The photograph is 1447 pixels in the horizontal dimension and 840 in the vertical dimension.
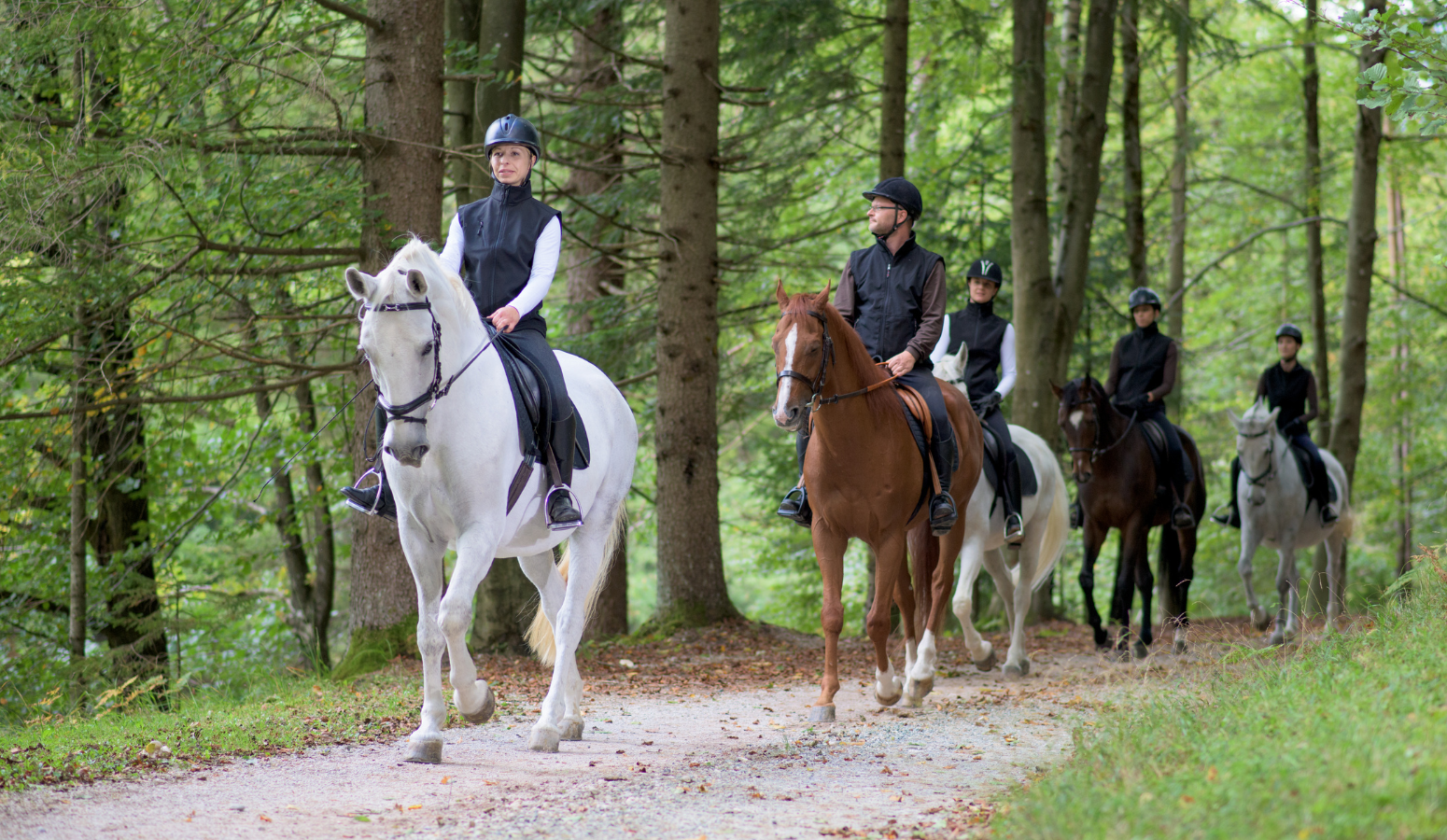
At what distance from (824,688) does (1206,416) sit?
17.6m

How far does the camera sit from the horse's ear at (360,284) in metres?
5.01

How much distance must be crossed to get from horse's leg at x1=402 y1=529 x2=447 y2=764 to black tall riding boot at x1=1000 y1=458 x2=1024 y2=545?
5.27 meters

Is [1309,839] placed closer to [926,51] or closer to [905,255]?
[905,255]

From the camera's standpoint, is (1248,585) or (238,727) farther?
(1248,585)

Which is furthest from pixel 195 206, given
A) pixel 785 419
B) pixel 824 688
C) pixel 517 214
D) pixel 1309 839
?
pixel 1309 839

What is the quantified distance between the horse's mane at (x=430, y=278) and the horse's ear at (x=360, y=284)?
0.16 ft

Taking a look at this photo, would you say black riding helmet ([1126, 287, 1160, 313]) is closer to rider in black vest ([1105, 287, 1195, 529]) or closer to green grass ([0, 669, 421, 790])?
rider in black vest ([1105, 287, 1195, 529])

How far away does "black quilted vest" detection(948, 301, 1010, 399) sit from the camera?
10469 millimetres

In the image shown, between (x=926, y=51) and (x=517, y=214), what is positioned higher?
(x=926, y=51)

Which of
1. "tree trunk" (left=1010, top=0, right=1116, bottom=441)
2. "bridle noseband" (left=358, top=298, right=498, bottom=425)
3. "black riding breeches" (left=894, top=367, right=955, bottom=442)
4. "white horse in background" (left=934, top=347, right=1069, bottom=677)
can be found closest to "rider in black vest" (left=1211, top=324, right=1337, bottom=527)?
"tree trunk" (left=1010, top=0, right=1116, bottom=441)

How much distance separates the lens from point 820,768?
5785mm

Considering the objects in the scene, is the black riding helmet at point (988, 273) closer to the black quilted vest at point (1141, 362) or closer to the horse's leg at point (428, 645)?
the black quilted vest at point (1141, 362)

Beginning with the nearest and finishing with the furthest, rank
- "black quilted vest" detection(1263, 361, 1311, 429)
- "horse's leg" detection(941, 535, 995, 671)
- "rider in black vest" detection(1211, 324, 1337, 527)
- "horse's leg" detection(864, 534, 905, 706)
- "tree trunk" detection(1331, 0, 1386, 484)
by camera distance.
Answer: "horse's leg" detection(864, 534, 905, 706) < "horse's leg" detection(941, 535, 995, 671) < "rider in black vest" detection(1211, 324, 1337, 527) < "black quilted vest" detection(1263, 361, 1311, 429) < "tree trunk" detection(1331, 0, 1386, 484)

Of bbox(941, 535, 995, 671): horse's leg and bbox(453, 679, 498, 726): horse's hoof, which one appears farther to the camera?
bbox(941, 535, 995, 671): horse's leg
